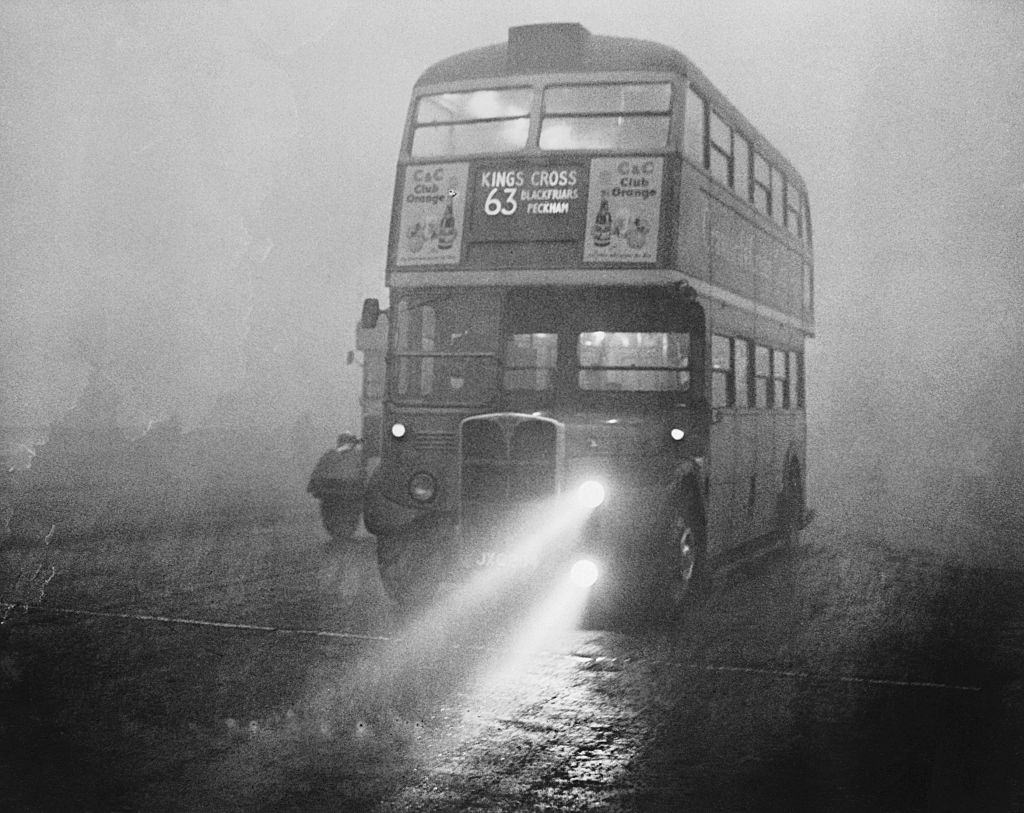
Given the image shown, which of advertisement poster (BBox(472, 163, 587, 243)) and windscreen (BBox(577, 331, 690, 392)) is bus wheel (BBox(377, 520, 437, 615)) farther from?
advertisement poster (BBox(472, 163, 587, 243))

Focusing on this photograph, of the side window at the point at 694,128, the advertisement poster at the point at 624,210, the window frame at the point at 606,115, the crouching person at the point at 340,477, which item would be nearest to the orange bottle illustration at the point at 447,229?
the window frame at the point at 606,115

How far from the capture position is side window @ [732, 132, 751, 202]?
1269 centimetres

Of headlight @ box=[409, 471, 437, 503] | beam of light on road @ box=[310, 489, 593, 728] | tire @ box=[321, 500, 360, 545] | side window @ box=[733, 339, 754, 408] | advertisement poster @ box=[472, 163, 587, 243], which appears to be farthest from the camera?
tire @ box=[321, 500, 360, 545]

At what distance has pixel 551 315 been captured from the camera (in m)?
10.9

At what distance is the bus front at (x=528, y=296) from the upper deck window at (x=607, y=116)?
11 mm

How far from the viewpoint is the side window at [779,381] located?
47.1 feet

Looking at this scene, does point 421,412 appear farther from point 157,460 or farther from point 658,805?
point 157,460

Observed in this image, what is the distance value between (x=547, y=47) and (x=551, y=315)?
221cm

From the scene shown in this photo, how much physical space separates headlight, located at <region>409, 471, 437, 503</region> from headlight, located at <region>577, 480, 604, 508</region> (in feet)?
3.80

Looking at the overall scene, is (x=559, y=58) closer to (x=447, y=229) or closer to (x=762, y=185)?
(x=447, y=229)

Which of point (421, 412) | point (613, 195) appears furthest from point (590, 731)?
point (613, 195)

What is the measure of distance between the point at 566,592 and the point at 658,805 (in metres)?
4.79

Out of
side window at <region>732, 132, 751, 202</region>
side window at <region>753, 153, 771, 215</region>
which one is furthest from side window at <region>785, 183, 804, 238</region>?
side window at <region>732, 132, 751, 202</region>

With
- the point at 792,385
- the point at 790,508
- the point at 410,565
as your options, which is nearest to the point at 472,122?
the point at 410,565
